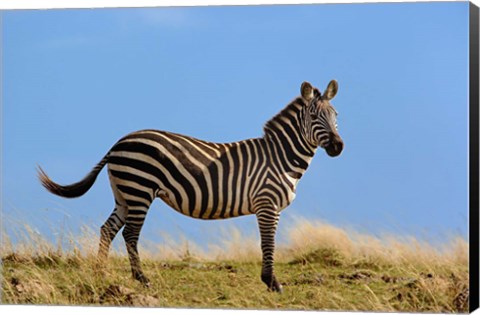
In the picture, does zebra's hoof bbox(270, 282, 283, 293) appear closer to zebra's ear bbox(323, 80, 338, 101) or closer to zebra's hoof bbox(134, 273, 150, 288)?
zebra's hoof bbox(134, 273, 150, 288)

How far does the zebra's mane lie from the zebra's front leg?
933 millimetres

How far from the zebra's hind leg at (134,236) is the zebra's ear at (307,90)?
222 cm

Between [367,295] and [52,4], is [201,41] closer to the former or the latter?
[52,4]

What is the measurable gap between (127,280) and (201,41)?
2830mm

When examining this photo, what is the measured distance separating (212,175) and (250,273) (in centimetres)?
120

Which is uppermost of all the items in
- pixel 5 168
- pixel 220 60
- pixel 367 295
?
pixel 220 60

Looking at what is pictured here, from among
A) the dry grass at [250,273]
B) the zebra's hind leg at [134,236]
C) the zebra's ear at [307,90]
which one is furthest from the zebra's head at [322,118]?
the zebra's hind leg at [134,236]

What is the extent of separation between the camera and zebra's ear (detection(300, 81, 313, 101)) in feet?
42.6

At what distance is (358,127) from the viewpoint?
12.9 metres

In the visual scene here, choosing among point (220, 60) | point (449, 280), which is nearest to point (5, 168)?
point (220, 60)

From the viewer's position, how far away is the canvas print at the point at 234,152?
12.6 metres

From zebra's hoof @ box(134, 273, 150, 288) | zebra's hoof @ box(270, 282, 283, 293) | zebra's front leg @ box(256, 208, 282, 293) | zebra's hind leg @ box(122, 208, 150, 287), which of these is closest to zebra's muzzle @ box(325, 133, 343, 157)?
zebra's front leg @ box(256, 208, 282, 293)

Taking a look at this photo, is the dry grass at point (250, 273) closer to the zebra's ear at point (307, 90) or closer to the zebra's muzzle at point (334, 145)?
the zebra's muzzle at point (334, 145)

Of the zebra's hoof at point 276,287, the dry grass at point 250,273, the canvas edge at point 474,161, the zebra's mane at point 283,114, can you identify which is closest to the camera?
the canvas edge at point 474,161
